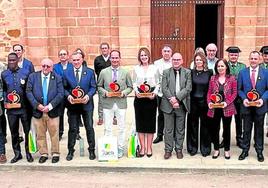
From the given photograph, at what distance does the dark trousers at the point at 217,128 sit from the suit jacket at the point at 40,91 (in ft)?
8.64

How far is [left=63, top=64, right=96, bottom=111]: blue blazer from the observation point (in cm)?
794

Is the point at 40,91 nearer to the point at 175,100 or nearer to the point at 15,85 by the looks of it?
the point at 15,85

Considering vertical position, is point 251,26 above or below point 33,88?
above

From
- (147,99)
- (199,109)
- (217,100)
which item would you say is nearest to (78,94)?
(147,99)

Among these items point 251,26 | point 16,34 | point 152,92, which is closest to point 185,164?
point 152,92

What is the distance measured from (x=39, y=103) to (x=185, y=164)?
2.64m

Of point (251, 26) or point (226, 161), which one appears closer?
point (226, 161)

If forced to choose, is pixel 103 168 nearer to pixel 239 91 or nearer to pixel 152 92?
pixel 152 92

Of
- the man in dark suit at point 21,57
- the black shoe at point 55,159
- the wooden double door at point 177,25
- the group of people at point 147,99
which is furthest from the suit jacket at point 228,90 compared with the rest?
the wooden double door at point 177,25

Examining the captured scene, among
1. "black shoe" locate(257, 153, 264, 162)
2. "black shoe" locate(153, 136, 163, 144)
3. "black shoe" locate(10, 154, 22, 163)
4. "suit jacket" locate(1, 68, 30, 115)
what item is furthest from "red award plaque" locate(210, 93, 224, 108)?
"black shoe" locate(10, 154, 22, 163)

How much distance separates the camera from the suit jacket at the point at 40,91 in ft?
25.3

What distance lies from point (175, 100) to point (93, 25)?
6.62 metres

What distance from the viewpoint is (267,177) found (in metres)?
7.31

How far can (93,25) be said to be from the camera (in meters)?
13.8
